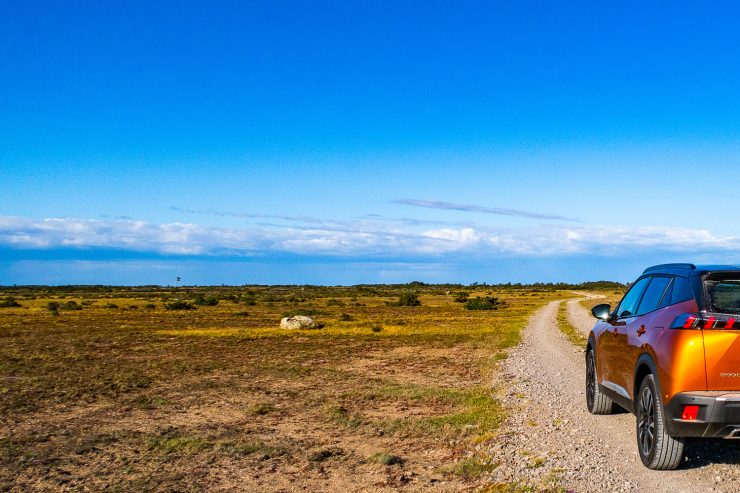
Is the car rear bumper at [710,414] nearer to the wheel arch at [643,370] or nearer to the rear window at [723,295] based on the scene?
the wheel arch at [643,370]

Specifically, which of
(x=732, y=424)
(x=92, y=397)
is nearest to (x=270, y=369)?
(x=92, y=397)

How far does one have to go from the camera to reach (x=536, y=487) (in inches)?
284

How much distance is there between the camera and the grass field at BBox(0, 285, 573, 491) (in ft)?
28.4

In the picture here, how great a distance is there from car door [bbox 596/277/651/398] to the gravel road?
0.83 m

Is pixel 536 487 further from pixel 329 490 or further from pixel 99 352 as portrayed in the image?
pixel 99 352

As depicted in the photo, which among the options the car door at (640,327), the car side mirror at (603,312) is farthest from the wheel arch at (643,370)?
the car side mirror at (603,312)

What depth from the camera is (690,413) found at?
648cm

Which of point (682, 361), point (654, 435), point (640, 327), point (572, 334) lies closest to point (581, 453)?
point (654, 435)

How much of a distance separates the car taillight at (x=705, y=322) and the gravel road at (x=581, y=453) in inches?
72.0

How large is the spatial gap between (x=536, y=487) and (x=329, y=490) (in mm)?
2619

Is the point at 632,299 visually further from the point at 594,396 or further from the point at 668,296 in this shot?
the point at 594,396

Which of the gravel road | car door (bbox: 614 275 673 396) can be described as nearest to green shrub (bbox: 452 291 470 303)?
the gravel road

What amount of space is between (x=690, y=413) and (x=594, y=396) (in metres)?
4.62

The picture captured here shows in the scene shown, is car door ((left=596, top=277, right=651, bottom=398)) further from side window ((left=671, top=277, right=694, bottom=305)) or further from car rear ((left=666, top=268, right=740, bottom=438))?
car rear ((left=666, top=268, right=740, bottom=438))
